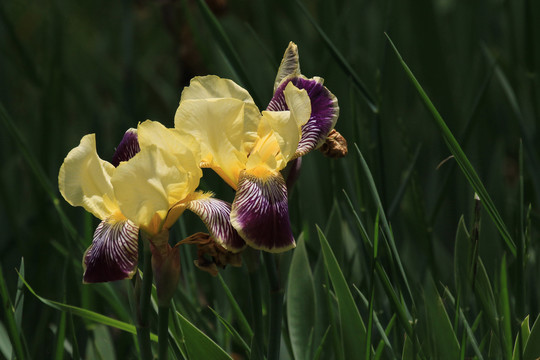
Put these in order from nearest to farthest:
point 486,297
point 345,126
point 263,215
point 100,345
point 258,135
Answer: point 263,215
point 258,135
point 486,297
point 100,345
point 345,126

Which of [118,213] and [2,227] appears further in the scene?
[2,227]

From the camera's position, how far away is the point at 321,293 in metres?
0.97

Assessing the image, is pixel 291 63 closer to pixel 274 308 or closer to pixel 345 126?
pixel 274 308

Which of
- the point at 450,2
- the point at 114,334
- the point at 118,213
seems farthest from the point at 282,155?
the point at 450,2

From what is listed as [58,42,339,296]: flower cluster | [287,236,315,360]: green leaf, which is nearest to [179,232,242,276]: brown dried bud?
[58,42,339,296]: flower cluster

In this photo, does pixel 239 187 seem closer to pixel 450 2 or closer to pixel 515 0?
pixel 515 0

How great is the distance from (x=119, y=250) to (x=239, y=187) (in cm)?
11

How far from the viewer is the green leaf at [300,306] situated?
83 cm

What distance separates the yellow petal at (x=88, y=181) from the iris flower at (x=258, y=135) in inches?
3.3

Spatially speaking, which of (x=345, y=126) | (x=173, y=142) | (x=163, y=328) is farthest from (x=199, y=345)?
(x=345, y=126)

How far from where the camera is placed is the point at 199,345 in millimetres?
710

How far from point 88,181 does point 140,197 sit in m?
0.08

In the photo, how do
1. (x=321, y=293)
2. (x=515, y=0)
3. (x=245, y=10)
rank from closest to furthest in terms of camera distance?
(x=321, y=293)
(x=515, y=0)
(x=245, y=10)

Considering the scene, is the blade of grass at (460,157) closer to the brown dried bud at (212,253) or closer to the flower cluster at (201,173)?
the flower cluster at (201,173)
